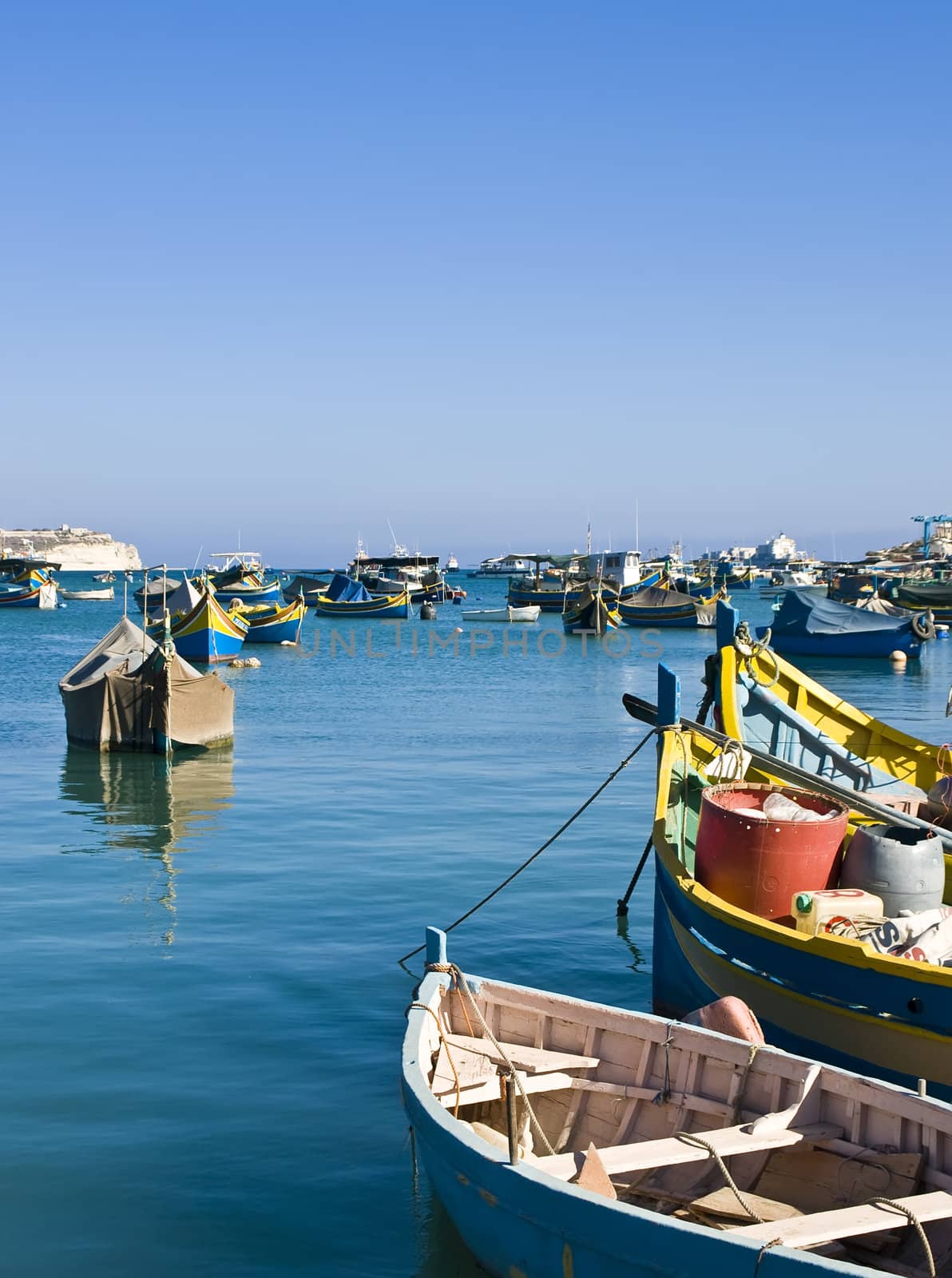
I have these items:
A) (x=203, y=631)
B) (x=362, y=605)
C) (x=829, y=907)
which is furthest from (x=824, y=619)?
(x=829, y=907)

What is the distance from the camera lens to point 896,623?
167 ft

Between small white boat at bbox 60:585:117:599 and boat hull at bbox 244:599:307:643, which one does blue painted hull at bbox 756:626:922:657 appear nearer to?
boat hull at bbox 244:599:307:643

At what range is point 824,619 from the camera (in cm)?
5159

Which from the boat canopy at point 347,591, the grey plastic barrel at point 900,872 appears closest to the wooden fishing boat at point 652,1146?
Result: the grey plastic barrel at point 900,872

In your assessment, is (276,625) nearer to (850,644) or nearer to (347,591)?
(850,644)

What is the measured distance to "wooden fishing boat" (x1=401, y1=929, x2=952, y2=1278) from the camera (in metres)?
5.61

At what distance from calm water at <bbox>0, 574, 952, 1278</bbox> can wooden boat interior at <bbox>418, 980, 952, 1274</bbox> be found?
1048mm

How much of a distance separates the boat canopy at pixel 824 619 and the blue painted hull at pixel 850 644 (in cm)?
17

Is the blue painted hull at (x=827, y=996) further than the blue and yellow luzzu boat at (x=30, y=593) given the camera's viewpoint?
No

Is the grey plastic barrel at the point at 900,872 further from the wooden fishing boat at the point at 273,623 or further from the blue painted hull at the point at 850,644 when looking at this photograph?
the wooden fishing boat at the point at 273,623

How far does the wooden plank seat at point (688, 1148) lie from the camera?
6.42 metres

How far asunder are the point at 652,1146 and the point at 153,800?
16.0 metres

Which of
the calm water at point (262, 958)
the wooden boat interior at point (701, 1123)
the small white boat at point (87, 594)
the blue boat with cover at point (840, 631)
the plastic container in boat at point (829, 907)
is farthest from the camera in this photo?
the small white boat at point (87, 594)

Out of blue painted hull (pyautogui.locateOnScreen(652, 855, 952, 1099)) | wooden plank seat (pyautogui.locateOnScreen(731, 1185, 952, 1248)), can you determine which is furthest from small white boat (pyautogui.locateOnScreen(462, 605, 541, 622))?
wooden plank seat (pyautogui.locateOnScreen(731, 1185, 952, 1248))
